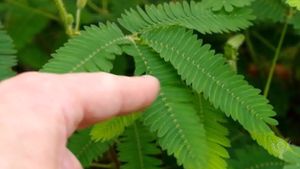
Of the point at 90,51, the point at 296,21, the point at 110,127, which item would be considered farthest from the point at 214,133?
the point at 296,21

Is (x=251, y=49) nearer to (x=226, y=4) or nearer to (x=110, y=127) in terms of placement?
(x=226, y=4)

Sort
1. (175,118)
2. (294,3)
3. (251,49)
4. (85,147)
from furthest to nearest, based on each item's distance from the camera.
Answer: (251,49) → (85,147) → (294,3) → (175,118)

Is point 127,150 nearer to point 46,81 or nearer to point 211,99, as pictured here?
point 211,99

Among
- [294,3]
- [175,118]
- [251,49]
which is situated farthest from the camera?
[251,49]

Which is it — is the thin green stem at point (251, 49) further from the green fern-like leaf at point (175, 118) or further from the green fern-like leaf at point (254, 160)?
the green fern-like leaf at point (175, 118)

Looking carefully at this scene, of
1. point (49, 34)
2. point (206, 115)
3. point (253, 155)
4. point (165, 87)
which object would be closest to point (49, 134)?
point (165, 87)

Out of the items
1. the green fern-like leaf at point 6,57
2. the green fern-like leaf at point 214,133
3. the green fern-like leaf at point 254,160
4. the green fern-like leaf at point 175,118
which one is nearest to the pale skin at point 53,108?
the green fern-like leaf at point 175,118
